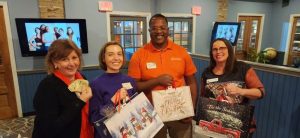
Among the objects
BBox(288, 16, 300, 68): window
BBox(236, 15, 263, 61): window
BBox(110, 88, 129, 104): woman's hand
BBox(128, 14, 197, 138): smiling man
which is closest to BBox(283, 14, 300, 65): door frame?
BBox(288, 16, 300, 68): window

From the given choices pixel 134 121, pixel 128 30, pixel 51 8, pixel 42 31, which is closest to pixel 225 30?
pixel 128 30

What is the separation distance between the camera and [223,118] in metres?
1.51

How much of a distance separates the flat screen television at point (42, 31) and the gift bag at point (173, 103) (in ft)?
9.33

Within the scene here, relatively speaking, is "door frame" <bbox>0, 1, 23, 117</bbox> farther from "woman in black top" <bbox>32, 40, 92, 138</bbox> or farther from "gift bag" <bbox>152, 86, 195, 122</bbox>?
"gift bag" <bbox>152, 86, 195, 122</bbox>

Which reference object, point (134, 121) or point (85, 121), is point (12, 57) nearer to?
point (85, 121)

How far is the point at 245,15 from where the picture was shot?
635 centimetres

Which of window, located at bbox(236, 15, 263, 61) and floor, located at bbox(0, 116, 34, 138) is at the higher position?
window, located at bbox(236, 15, 263, 61)

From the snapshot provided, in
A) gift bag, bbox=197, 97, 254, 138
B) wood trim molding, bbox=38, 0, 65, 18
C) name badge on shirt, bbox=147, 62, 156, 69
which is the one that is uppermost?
wood trim molding, bbox=38, 0, 65, 18

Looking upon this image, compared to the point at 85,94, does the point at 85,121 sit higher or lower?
lower

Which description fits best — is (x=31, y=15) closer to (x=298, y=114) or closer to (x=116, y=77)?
(x=116, y=77)

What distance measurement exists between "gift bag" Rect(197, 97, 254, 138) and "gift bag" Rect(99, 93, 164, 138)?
35 cm

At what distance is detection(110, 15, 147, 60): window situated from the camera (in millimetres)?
4469

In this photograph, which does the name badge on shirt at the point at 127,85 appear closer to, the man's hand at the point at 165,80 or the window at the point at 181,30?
the man's hand at the point at 165,80

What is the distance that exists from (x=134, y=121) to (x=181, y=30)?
427 cm
